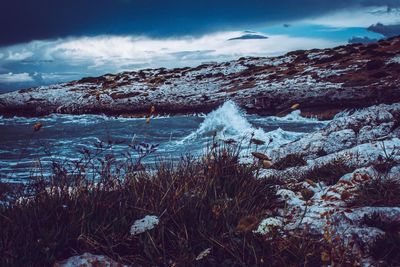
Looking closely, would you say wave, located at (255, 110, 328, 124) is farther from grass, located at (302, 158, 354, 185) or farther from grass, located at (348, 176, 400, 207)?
grass, located at (348, 176, 400, 207)

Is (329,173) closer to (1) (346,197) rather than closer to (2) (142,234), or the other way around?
(1) (346,197)

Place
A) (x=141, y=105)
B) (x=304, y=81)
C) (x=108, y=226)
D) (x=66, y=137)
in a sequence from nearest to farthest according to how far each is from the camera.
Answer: (x=108, y=226) → (x=66, y=137) → (x=304, y=81) → (x=141, y=105)

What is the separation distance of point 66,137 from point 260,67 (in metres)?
21.7

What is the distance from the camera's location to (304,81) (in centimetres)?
2589

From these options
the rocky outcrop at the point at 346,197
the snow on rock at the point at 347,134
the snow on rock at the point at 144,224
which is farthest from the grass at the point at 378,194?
the snow on rock at the point at 347,134

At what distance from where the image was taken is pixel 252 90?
86.3 feet

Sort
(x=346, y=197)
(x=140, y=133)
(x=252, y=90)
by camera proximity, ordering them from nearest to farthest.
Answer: (x=346, y=197) < (x=140, y=133) < (x=252, y=90)

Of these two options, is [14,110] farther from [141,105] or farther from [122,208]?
[122,208]

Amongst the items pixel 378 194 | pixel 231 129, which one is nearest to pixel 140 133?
pixel 231 129

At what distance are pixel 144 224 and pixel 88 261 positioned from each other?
0.58m

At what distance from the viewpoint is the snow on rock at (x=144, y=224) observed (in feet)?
12.2

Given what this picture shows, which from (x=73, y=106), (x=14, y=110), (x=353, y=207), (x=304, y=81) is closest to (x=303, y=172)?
(x=353, y=207)

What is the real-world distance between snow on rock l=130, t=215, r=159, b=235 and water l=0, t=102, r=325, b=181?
Answer: 841cm

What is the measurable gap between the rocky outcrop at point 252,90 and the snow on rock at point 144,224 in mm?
17197
